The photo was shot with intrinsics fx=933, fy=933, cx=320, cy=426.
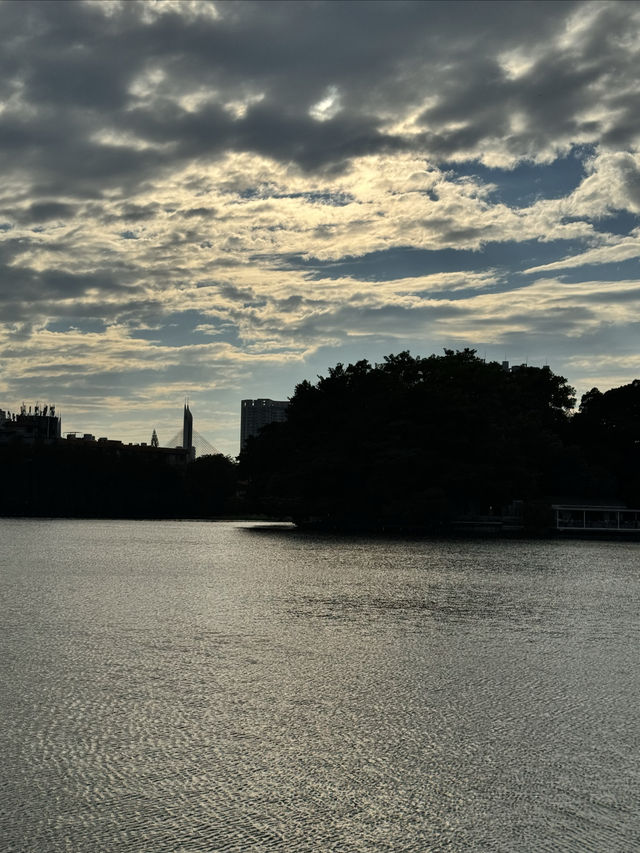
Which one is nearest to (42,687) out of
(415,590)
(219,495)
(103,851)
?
(103,851)

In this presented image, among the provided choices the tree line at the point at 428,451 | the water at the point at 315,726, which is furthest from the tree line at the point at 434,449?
the water at the point at 315,726

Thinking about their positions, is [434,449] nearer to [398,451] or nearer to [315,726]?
[398,451]

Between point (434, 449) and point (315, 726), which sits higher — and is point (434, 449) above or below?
above

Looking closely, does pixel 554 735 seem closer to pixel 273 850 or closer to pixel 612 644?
pixel 273 850

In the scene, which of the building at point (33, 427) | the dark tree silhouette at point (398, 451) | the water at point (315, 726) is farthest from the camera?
the building at point (33, 427)

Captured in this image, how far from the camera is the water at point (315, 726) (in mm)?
5953

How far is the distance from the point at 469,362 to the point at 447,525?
2155 cm

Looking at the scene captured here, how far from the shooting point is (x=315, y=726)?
8609 millimetres

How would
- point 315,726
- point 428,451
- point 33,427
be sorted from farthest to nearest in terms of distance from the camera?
point 33,427, point 428,451, point 315,726

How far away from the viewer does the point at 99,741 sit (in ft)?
25.9

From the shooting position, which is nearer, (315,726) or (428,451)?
(315,726)

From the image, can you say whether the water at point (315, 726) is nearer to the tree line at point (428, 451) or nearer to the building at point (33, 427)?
the tree line at point (428, 451)

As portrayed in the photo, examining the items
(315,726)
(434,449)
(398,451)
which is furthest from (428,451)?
(315,726)

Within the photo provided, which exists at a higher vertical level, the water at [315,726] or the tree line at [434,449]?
the tree line at [434,449]
